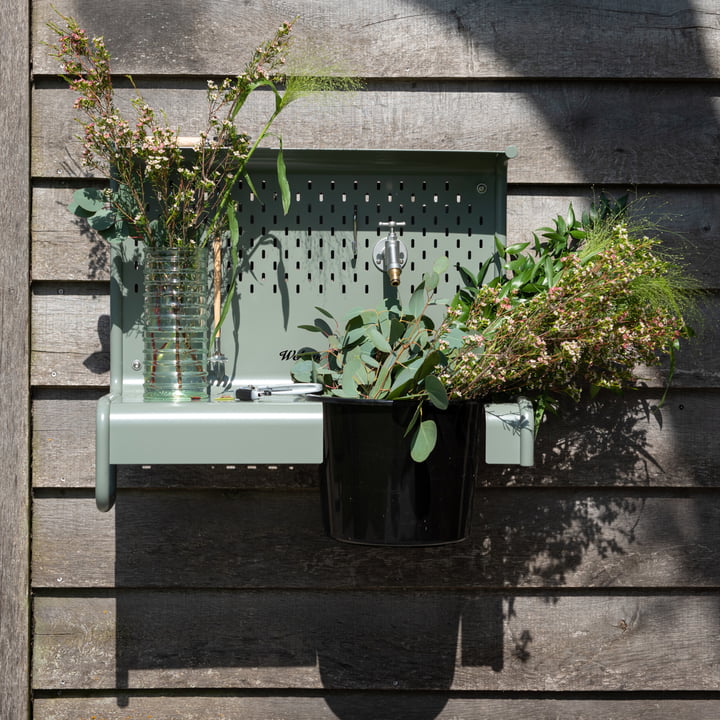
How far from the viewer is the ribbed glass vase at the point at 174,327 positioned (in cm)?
129

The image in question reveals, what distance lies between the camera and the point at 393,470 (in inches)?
46.6

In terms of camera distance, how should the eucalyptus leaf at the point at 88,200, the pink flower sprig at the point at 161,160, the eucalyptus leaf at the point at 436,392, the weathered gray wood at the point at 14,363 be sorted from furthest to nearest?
the weathered gray wood at the point at 14,363 < the eucalyptus leaf at the point at 88,200 < the pink flower sprig at the point at 161,160 < the eucalyptus leaf at the point at 436,392

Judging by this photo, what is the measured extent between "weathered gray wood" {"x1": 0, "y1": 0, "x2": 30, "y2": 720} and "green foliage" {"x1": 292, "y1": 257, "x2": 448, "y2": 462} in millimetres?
600

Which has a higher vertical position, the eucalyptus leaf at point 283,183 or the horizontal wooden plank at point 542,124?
the horizontal wooden plank at point 542,124

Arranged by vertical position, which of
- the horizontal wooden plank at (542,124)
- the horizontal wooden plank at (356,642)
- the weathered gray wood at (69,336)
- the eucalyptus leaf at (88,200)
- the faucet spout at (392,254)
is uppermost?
the horizontal wooden plank at (542,124)


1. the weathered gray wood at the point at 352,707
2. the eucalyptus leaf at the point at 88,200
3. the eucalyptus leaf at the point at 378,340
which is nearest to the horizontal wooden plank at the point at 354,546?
the weathered gray wood at the point at 352,707

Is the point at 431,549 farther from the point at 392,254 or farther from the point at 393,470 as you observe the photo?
the point at 392,254

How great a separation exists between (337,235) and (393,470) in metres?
0.46

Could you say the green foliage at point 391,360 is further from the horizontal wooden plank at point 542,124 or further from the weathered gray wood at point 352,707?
the weathered gray wood at point 352,707

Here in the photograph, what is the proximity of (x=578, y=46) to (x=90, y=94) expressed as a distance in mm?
927

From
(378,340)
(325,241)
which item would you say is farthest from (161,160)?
(378,340)

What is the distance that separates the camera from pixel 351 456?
3.93 ft

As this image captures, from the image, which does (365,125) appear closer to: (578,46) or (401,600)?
(578,46)

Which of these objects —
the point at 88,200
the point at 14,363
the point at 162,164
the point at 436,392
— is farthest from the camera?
the point at 14,363
